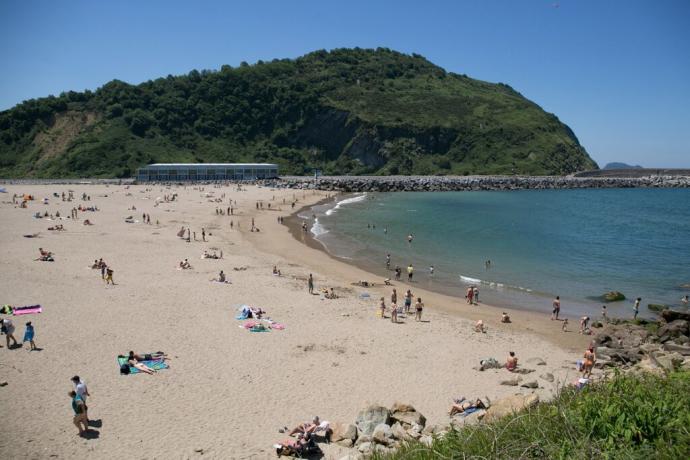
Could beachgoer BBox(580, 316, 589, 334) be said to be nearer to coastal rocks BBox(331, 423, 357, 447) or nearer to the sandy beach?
the sandy beach

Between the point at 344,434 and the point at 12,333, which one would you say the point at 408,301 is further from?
the point at 12,333

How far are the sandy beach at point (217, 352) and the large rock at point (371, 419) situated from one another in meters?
1.08

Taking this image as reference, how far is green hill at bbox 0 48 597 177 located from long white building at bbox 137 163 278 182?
46.6ft

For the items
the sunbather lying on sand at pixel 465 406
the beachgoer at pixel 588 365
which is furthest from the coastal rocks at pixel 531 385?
the sunbather lying on sand at pixel 465 406

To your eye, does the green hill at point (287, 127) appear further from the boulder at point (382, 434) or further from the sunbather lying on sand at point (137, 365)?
the boulder at point (382, 434)

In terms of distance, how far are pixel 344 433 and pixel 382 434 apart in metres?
0.91

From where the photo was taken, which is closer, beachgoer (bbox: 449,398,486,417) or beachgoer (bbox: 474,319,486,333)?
beachgoer (bbox: 449,398,486,417)

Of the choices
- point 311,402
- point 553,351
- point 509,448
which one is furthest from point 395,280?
point 509,448

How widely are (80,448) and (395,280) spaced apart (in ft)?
63.1

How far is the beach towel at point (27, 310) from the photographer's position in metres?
16.9

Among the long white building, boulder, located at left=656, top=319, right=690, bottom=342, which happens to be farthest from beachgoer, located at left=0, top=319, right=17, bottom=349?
the long white building

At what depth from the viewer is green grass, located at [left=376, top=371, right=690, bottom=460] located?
545 cm

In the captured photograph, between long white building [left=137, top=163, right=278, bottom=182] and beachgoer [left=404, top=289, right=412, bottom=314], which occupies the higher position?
long white building [left=137, top=163, right=278, bottom=182]

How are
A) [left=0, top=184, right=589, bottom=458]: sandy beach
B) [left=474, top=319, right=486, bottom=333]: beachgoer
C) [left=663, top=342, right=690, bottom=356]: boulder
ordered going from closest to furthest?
1. [left=0, top=184, right=589, bottom=458]: sandy beach
2. [left=663, top=342, right=690, bottom=356]: boulder
3. [left=474, top=319, right=486, bottom=333]: beachgoer
